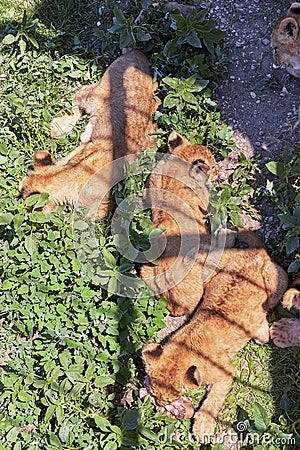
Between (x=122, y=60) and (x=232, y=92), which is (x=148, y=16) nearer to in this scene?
(x=122, y=60)

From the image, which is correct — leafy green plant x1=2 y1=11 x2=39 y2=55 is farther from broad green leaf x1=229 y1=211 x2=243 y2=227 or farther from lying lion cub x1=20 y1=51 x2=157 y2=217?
broad green leaf x1=229 y1=211 x2=243 y2=227

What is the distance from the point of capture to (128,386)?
4.65 m

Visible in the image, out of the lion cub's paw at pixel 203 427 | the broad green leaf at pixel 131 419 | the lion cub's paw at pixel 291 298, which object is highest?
the lion cub's paw at pixel 291 298

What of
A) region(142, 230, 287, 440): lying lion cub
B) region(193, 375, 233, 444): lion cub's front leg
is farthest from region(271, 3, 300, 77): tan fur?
region(193, 375, 233, 444): lion cub's front leg

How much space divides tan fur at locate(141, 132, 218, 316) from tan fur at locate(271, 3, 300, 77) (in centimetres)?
107

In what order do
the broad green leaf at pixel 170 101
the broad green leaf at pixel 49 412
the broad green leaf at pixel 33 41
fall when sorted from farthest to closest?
the broad green leaf at pixel 33 41 → the broad green leaf at pixel 170 101 → the broad green leaf at pixel 49 412

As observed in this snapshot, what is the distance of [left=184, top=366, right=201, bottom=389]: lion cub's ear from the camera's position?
456cm

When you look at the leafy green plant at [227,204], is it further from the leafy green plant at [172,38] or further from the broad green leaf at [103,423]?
the broad green leaf at [103,423]

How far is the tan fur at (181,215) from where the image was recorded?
4805mm

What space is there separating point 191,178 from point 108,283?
1.19m

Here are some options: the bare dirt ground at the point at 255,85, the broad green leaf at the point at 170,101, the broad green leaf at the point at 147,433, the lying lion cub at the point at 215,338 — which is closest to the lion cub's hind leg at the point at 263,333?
the lying lion cub at the point at 215,338

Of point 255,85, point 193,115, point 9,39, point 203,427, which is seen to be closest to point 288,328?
point 203,427

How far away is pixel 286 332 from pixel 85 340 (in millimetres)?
1550

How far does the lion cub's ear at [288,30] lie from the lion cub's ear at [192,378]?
9.66 feet
